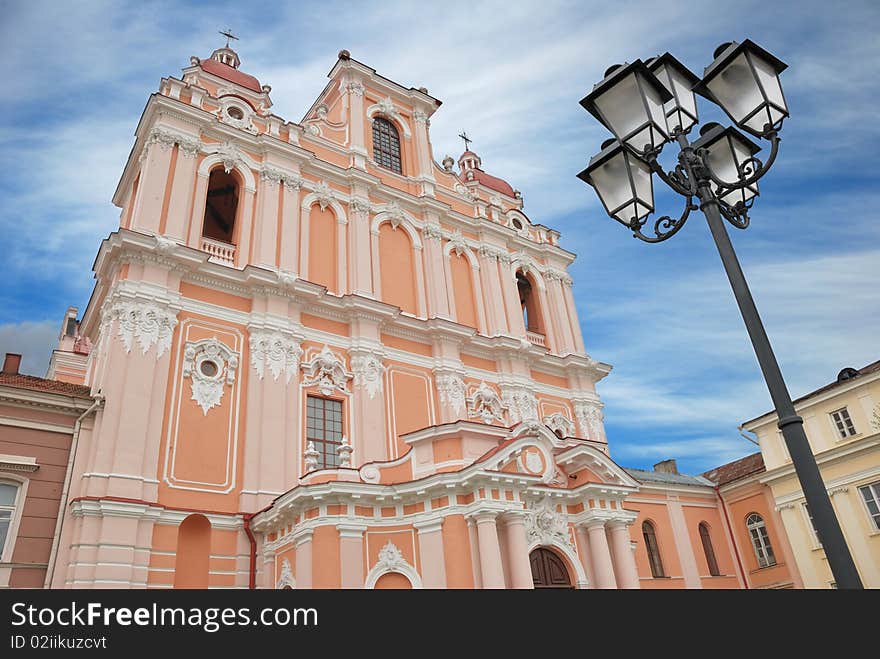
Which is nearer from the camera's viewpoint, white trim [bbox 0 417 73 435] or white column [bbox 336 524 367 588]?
white column [bbox 336 524 367 588]

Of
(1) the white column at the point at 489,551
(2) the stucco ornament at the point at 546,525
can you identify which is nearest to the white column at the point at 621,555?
(2) the stucco ornament at the point at 546,525

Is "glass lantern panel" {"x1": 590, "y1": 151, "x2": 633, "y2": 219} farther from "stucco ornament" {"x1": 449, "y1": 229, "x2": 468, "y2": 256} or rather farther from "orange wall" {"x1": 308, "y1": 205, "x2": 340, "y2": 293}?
"stucco ornament" {"x1": 449, "y1": 229, "x2": 468, "y2": 256}

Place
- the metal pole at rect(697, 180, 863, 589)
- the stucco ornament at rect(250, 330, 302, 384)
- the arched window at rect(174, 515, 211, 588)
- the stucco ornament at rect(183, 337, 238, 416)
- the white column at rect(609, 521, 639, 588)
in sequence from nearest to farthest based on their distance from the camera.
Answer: the metal pole at rect(697, 180, 863, 589) → the arched window at rect(174, 515, 211, 588) → the white column at rect(609, 521, 639, 588) → the stucco ornament at rect(183, 337, 238, 416) → the stucco ornament at rect(250, 330, 302, 384)

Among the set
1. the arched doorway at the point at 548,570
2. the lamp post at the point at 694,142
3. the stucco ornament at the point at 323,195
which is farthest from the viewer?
the stucco ornament at the point at 323,195

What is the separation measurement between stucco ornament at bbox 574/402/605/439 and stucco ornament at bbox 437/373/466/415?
5.86m

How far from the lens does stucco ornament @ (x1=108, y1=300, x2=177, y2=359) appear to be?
56.9 feet

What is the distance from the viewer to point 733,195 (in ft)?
24.4

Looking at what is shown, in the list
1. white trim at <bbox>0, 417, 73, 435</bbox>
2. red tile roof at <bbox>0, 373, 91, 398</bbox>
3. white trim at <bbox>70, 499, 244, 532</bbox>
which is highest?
red tile roof at <bbox>0, 373, 91, 398</bbox>

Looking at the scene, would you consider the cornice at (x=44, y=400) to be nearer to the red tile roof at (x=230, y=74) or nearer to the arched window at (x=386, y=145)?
the red tile roof at (x=230, y=74)

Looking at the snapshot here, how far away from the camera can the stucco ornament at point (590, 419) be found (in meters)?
26.0

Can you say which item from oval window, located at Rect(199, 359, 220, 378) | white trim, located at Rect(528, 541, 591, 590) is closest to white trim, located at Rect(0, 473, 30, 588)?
oval window, located at Rect(199, 359, 220, 378)

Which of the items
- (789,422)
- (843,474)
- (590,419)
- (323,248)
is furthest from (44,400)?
(843,474)

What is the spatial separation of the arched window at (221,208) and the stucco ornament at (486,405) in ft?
34.4
